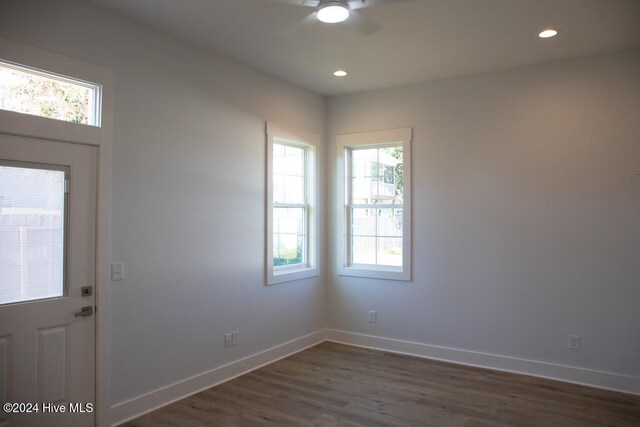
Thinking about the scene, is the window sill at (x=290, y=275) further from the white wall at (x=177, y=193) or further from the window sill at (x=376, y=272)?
the window sill at (x=376, y=272)

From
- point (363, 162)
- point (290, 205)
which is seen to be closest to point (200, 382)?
point (290, 205)

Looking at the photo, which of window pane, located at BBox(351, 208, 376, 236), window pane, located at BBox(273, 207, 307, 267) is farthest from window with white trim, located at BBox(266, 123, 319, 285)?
window pane, located at BBox(351, 208, 376, 236)

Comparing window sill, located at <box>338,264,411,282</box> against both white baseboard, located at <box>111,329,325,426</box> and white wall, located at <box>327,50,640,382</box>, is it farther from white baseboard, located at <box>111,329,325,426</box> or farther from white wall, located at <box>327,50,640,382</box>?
white baseboard, located at <box>111,329,325,426</box>

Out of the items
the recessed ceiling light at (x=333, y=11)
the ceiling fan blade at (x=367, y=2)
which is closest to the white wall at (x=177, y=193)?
the recessed ceiling light at (x=333, y=11)

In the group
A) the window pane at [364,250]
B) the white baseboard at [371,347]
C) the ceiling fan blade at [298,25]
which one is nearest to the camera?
the ceiling fan blade at [298,25]

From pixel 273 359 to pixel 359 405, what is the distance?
4.25 ft

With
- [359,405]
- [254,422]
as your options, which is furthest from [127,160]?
[359,405]

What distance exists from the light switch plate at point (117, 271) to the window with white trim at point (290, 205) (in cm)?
156

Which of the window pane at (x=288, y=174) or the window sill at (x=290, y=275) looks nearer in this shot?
the window sill at (x=290, y=275)

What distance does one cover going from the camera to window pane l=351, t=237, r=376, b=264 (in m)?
5.00

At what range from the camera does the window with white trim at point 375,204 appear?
185 inches

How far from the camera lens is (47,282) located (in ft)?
8.71

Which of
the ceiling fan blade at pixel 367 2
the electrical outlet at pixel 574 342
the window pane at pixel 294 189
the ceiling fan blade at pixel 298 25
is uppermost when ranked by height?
the ceiling fan blade at pixel 298 25

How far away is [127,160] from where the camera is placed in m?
3.09
